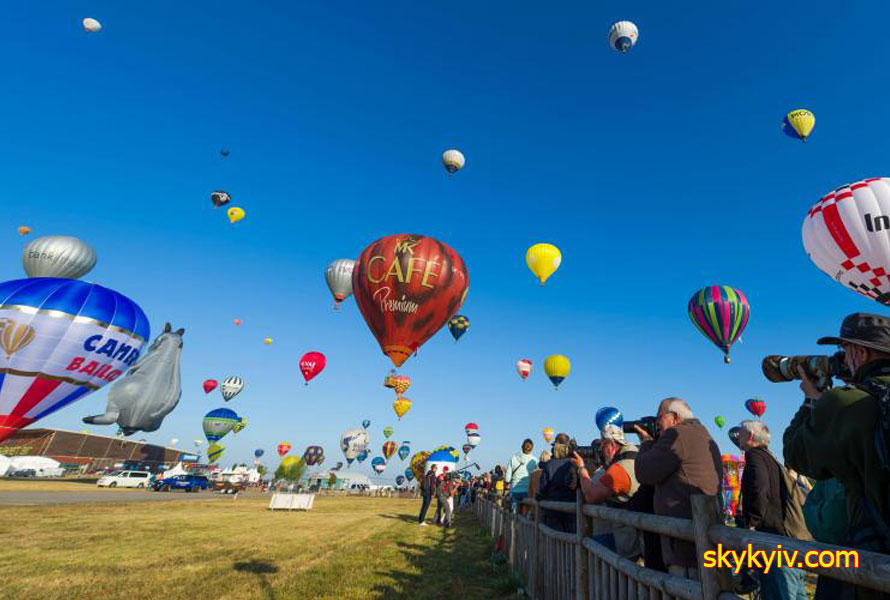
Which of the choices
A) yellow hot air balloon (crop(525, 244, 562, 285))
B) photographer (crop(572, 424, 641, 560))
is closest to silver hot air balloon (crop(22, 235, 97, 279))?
yellow hot air balloon (crop(525, 244, 562, 285))

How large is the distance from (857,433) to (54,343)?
25994 mm

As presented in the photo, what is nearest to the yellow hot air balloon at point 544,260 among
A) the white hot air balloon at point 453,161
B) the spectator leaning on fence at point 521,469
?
the white hot air balloon at point 453,161

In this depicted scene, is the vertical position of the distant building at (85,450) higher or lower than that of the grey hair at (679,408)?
higher

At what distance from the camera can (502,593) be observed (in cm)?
666

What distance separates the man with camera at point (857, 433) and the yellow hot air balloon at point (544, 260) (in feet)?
76.1

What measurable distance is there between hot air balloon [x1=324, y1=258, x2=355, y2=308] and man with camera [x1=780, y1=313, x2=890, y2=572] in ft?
87.3

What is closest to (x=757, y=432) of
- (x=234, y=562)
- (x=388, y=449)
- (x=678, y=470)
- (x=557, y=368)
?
(x=678, y=470)

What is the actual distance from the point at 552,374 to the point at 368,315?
2221 centimetres

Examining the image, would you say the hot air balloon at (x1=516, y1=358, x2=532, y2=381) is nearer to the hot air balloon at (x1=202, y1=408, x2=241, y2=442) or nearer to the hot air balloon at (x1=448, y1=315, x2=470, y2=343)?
the hot air balloon at (x1=448, y1=315, x2=470, y2=343)

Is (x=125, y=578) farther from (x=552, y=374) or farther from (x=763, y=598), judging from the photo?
(x=552, y=374)

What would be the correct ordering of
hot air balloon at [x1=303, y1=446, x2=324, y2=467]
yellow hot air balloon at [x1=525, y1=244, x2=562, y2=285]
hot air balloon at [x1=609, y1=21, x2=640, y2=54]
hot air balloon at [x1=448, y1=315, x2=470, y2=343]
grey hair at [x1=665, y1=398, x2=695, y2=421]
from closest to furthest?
1. grey hair at [x1=665, y1=398, x2=695, y2=421]
2. hot air balloon at [x1=609, y1=21, x2=640, y2=54]
3. yellow hot air balloon at [x1=525, y1=244, x2=562, y2=285]
4. hot air balloon at [x1=448, y1=315, x2=470, y2=343]
5. hot air balloon at [x1=303, y1=446, x2=324, y2=467]

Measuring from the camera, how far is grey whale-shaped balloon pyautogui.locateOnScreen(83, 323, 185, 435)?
30.0 meters

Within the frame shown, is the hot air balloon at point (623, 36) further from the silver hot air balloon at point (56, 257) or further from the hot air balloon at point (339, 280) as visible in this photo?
the silver hot air balloon at point (56, 257)

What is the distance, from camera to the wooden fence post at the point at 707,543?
82.7 inches
